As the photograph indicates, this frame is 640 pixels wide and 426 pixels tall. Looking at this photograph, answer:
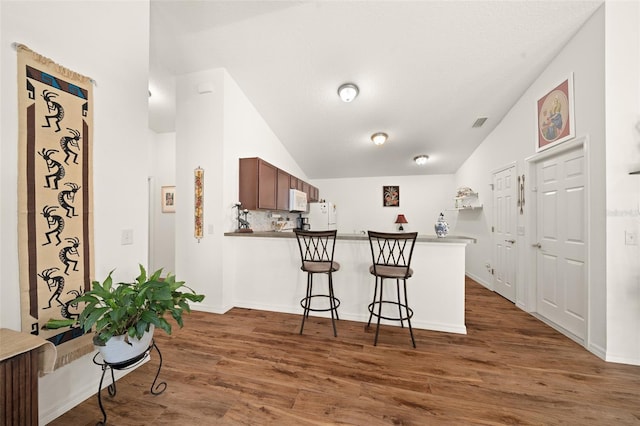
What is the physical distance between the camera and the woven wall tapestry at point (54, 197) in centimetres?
133

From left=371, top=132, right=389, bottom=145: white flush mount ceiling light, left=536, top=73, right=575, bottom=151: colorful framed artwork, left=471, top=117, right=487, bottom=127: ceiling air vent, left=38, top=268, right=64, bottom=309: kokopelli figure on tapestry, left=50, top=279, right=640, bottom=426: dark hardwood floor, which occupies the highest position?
left=471, top=117, right=487, bottom=127: ceiling air vent

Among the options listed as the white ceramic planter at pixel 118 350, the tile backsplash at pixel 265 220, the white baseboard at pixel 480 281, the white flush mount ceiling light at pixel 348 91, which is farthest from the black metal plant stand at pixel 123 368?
the white baseboard at pixel 480 281

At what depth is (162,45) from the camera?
285 centimetres

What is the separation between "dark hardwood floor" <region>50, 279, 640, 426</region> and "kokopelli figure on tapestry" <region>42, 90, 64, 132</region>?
1.85 meters

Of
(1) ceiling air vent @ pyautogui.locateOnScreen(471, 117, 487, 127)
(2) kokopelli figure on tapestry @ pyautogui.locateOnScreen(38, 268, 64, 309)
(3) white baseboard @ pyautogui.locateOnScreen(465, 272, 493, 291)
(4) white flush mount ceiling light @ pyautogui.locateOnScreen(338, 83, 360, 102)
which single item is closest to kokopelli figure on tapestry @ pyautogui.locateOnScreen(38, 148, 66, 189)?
(2) kokopelli figure on tapestry @ pyautogui.locateOnScreen(38, 268, 64, 309)

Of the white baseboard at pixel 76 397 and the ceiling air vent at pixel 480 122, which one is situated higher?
the ceiling air vent at pixel 480 122

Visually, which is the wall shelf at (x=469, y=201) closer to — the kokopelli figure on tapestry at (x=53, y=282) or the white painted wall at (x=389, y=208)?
the white painted wall at (x=389, y=208)

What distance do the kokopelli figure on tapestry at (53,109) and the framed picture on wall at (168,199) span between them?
11.3ft

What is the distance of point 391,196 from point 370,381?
16.7 ft

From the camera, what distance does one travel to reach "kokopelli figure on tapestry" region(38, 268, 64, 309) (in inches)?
55.8

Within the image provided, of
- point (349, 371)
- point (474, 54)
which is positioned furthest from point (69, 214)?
point (474, 54)

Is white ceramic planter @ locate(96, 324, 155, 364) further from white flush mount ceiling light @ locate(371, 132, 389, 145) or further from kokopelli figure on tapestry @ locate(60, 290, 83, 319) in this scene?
white flush mount ceiling light @ locate(371, 132, 389, 145)

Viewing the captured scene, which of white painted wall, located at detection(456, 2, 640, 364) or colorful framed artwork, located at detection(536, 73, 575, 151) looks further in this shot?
colorful framed artwork, located at detection(536, 73, 575, 151)

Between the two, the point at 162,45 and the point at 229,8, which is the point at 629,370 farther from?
the point at 162,45
